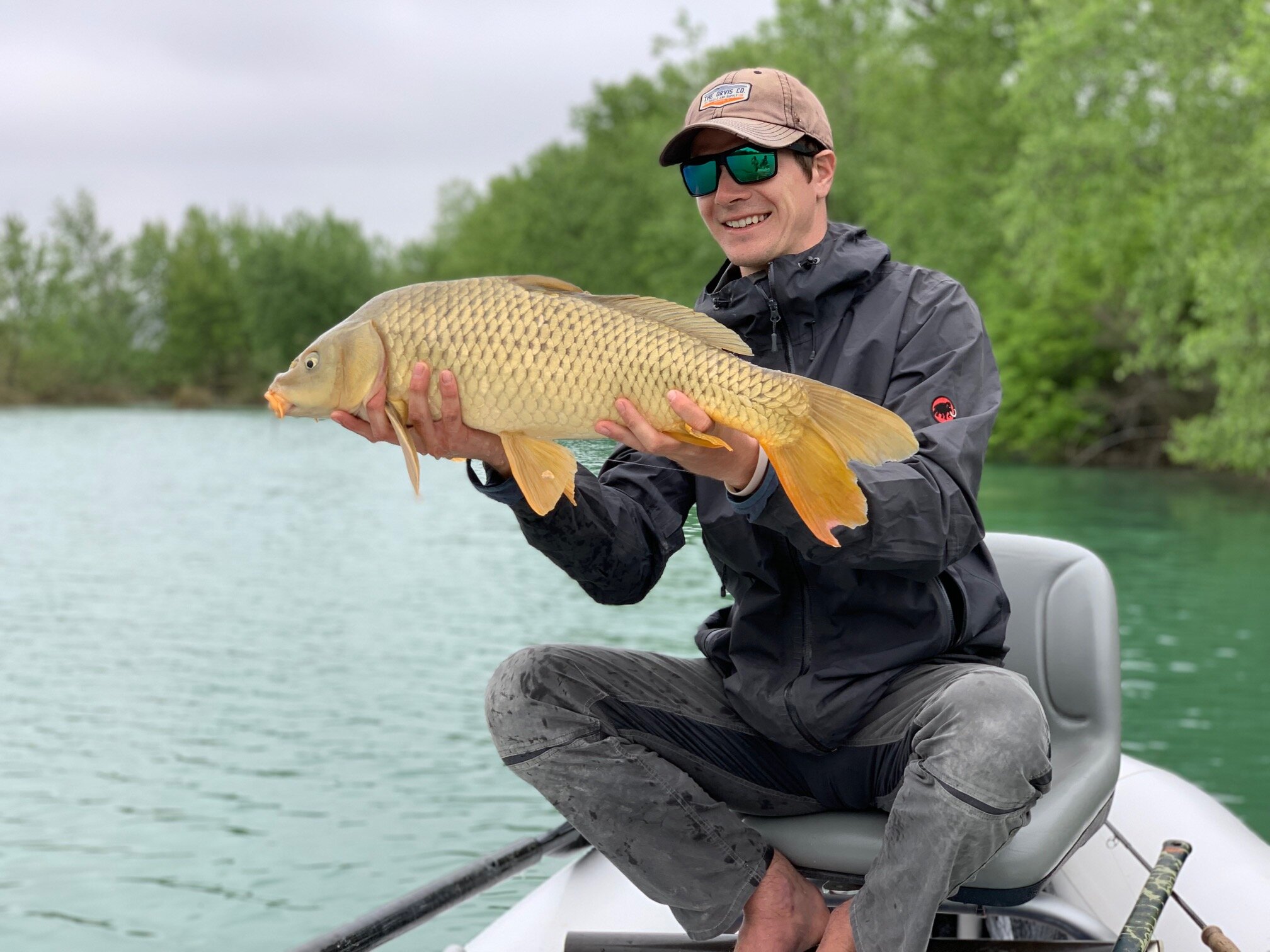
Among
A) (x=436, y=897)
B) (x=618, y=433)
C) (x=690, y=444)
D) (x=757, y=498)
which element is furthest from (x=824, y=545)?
(x=436, y=897)

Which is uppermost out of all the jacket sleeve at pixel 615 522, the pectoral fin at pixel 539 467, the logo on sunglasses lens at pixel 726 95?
the logo on sunglasses lens at pixel 726 95

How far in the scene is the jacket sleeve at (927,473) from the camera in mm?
2098

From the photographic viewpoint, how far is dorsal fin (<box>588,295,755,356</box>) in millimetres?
2068

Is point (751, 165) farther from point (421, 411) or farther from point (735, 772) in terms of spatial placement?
point (735, 772)

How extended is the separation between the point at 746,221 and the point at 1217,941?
1.60m

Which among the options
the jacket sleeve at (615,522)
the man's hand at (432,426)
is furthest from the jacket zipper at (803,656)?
the man's hand at (432,426)

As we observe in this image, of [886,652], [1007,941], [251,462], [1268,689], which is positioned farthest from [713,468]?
[251,462]

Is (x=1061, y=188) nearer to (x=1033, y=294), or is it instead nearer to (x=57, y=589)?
(x=1033, y=294)

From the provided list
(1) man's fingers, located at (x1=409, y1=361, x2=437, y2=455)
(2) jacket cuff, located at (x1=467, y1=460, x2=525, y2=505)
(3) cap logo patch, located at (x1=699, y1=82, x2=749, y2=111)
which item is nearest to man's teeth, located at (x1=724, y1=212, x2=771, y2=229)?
(3) cap logo patch, located at (x1=699, y1=82, x2=749, y2=111)

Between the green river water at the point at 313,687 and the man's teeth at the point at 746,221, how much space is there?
Answer: 539 mm

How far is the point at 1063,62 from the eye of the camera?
1942cm

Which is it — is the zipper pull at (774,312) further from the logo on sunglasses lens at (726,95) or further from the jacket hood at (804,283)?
the logo on sunglasses lens at (726,95)

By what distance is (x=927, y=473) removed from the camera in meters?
2.15

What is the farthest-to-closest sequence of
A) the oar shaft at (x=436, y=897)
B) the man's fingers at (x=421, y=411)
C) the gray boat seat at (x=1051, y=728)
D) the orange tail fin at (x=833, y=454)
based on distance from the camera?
the oar shaft at (x=436, y=897), the gray boat seat at (x=1051, y=728), the man's fingers at (x=421, y=411), the orange tail fin at (x=833, y=454)
